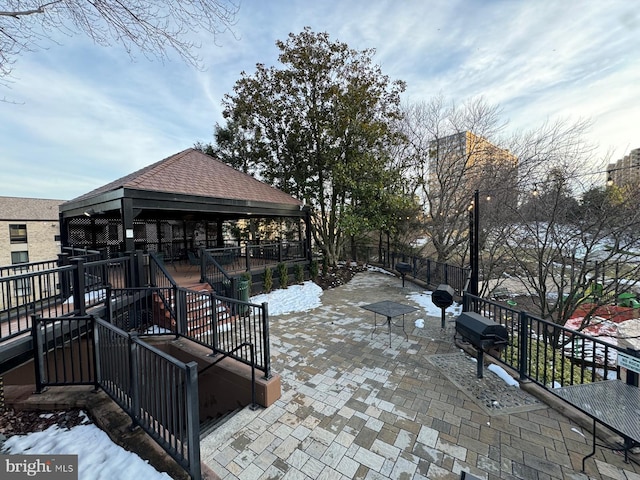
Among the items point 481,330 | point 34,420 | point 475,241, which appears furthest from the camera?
point 475,241

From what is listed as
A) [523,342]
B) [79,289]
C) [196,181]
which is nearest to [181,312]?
[79,289]

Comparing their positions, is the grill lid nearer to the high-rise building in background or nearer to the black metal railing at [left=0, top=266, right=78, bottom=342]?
the black metal railing at [left=0, top=266, right=78, bottom=342]

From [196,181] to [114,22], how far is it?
4823mm

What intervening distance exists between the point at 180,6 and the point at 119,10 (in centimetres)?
81

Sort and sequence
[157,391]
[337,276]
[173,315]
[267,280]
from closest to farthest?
[157,391], [173,315], [267,280], [337,276]

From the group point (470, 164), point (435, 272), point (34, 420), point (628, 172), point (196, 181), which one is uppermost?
point (470, 164)

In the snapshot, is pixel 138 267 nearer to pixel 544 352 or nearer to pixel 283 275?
pixel 283 275

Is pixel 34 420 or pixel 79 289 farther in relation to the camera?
pixel 79 289

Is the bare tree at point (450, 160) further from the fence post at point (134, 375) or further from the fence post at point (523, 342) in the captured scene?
the fence post at point (134, 375)

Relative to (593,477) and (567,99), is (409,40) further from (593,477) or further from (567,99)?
(593,477)

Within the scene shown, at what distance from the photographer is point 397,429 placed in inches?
108

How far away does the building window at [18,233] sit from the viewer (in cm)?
2243

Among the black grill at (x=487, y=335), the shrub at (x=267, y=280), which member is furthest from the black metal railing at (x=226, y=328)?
the black grill at (x=487, y=335)

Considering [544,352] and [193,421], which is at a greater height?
[193,421]
